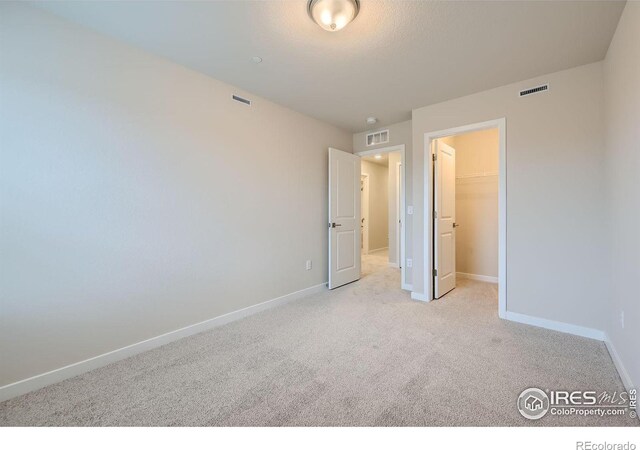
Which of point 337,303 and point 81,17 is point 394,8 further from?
point 337,303

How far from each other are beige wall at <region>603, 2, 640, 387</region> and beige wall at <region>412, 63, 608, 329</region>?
0.13 metres

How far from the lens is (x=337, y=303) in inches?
130


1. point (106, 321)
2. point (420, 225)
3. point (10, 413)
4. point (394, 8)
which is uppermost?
point (394, 8)

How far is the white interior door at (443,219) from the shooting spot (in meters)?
3.36

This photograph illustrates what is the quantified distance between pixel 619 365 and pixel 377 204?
603 cm

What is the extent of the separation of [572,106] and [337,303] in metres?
3.04

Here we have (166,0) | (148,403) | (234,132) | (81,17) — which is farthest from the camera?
(234,132)

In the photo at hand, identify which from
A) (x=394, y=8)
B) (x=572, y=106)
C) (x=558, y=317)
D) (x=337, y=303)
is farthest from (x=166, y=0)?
(x=558, y=317)

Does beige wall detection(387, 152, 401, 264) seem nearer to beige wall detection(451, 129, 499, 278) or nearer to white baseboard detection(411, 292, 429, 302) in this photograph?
beige wall detection(451, 129, 499, 278)

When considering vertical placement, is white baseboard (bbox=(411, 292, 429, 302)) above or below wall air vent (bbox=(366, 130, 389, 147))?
below

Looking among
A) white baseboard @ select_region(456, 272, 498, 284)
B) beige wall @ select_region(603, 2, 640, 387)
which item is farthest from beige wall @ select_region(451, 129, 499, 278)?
beige wall @ select_region(603, 2, 640, 387)

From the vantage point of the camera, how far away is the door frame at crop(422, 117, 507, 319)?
2.75 meters

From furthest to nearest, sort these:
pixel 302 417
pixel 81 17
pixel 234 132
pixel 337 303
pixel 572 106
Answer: pixel 337 303 < pixel 234 132 < pixel 572 106 < pixel 81 17 < pixel 302 417

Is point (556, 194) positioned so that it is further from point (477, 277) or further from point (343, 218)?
point (343, 218)
